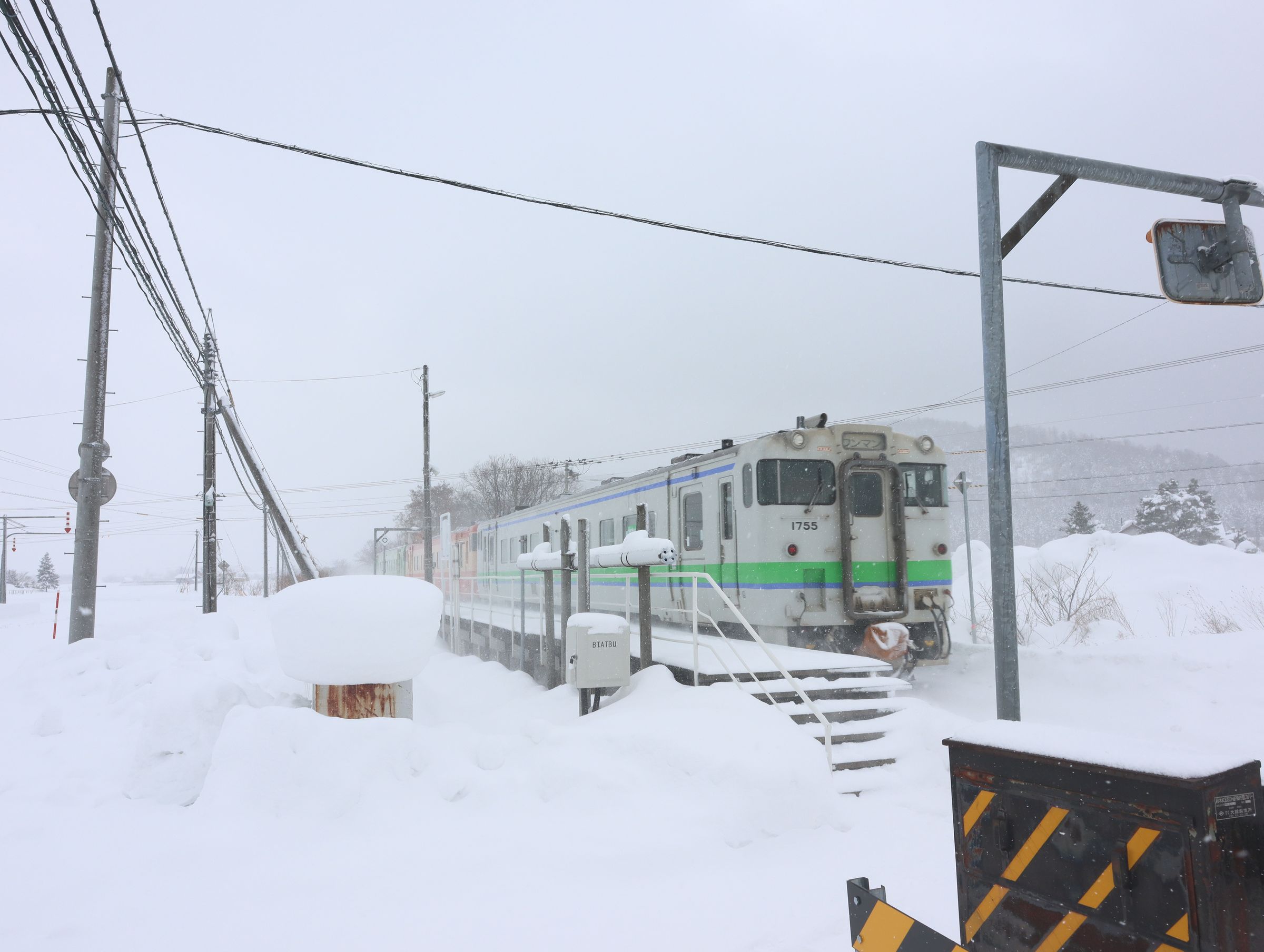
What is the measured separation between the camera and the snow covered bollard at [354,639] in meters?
6.52

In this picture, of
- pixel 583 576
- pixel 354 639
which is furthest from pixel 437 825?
pixel 583 576

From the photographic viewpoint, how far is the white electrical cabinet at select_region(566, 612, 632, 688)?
8.41 m

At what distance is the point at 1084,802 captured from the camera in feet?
7.78

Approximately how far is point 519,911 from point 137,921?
1939 mm

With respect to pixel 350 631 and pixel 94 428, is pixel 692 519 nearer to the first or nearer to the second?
pixel 350 631

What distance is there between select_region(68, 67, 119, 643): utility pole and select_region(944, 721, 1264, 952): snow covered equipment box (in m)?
11.3

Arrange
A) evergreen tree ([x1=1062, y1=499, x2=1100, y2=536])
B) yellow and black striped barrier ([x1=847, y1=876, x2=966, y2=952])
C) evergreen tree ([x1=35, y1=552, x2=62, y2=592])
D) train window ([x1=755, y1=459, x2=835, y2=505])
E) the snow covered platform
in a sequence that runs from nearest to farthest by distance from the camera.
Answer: yellow and black striped barrier ([x1=847, y1=876, x2=966, y2=952]) → the snow covered platform → train window ([x1=755, y1=459, x2=835, y2=505]) → evergreen tree ([x1=1062, y1=499, x2=1100, y2=536]) → evergreen tree ([x1=35, y1=552, x2=62, y2=592])

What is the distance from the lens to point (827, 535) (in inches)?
412

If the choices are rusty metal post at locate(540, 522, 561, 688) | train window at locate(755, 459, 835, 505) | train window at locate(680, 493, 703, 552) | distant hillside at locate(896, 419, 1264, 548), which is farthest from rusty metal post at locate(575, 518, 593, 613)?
distant hillside at locate(896, 419, 1264, 548)

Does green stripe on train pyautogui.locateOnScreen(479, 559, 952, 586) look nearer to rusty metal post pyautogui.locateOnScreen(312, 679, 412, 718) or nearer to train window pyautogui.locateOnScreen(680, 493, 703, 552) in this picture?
train window pyautogui.locateOnScreen(680, 493, 703, 552)

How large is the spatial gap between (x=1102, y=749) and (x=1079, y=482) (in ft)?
499

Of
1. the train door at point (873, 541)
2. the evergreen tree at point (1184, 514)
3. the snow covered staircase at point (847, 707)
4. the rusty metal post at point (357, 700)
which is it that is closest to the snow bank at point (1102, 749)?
the snow covered staircase at point (847, 707)

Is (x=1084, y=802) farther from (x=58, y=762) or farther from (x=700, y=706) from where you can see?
(x=58, y=762)

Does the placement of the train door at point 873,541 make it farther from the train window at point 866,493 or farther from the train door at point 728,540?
the train door at point 728,540
